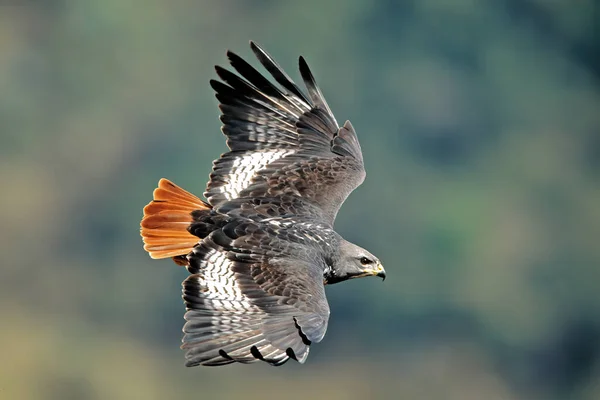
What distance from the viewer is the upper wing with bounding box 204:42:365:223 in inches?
449

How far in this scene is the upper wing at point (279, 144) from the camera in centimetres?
1141

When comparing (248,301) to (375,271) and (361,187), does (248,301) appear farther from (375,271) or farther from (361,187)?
(361,187)

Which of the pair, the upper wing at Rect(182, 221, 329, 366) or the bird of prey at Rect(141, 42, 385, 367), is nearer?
the upper wing at Rect(182, 221, 329, 366)

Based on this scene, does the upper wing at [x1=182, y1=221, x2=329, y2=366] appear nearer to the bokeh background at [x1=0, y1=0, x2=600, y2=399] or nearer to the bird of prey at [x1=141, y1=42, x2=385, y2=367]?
the bird of prey at [x1=141, y1=42, x2=385, y2=367]

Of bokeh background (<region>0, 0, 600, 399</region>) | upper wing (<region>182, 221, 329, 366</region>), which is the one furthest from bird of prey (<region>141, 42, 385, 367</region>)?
bokeh background (<region>0, 0, 600, 399</region>)

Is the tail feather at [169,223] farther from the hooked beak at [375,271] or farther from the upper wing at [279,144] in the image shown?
the hooked beak at [375,271]

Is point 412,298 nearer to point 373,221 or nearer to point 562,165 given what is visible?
point 373,221

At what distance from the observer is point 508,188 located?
7000 cm

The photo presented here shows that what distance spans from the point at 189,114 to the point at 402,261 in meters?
17.7

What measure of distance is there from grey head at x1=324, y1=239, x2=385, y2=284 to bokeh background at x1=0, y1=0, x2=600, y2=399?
29.3 m

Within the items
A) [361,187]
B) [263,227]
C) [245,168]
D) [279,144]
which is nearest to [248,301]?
[263,227]

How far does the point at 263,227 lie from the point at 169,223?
0.90 m

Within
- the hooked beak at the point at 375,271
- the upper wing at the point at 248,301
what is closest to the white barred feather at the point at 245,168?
the upper wing at the point at 248,301

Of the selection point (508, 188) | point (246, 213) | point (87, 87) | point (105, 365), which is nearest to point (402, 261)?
point (508, 188)
